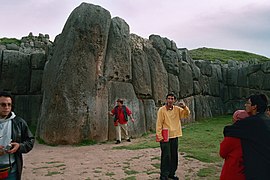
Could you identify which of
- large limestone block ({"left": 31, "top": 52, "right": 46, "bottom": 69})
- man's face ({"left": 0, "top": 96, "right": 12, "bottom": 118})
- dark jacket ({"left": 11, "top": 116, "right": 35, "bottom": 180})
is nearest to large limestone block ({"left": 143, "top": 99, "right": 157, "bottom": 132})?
large limestone block ({"left": 31, "top": 52, "right": 46, "bottom": 69})

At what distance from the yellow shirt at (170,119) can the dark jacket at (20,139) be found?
3.04m

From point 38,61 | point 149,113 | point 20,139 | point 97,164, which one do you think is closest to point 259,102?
point 20,139

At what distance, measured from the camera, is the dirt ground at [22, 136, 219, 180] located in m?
6.95

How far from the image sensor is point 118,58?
44.2 ft

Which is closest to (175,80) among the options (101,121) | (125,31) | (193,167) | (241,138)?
(125,31)

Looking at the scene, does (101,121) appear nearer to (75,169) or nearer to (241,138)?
(75,169)

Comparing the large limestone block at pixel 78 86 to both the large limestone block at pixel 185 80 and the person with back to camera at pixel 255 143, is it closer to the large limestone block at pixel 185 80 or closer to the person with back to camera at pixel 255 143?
the large limestone block at pixel 185 80

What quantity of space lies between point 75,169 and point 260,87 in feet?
56.3

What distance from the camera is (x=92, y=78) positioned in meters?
12.2

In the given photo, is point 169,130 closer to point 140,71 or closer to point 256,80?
point 140,71

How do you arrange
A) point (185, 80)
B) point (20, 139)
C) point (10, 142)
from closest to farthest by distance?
1. point (10, 142)
2. point (20, 139)
3. point (185, 80)

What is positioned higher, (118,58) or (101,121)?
(118,58)

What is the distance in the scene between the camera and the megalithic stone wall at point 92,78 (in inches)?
462

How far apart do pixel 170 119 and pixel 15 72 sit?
455 inches
